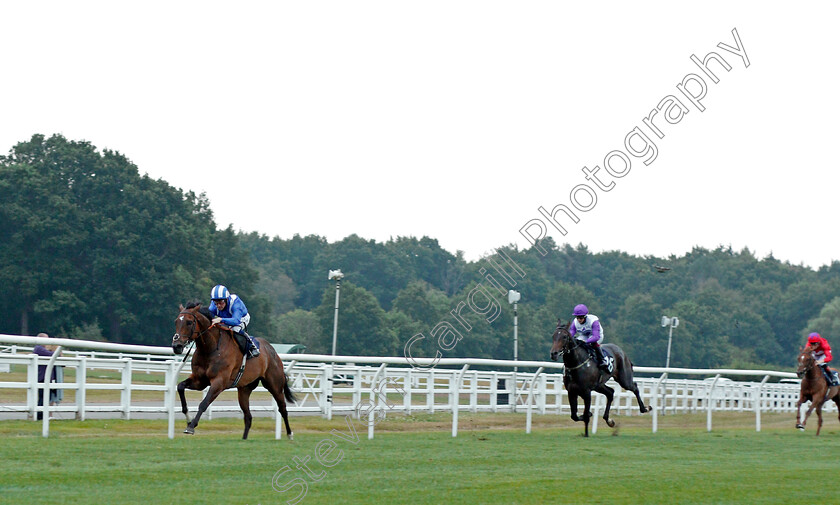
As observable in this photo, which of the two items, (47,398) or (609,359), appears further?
(609,359)

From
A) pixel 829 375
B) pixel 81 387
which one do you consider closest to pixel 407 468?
pixel 81 387

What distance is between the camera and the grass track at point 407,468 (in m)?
6.88

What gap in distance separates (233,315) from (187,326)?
3.26 ft

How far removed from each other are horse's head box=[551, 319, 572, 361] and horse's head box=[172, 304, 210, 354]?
14.9 feet

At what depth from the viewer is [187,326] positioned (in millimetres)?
10711

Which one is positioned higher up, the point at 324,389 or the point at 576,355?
the point at 576,355

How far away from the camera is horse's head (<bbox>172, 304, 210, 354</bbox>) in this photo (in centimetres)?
1046

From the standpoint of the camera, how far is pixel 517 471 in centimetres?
865

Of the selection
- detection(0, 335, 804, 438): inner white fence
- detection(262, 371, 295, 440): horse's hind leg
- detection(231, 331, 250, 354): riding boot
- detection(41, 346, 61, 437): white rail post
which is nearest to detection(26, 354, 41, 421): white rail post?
detection(0, 335, 804, 438): inner white fence

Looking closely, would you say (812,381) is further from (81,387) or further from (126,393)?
(81,387)

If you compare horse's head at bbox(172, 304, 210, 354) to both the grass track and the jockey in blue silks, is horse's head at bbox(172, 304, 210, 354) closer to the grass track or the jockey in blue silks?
the jockey in blue silks

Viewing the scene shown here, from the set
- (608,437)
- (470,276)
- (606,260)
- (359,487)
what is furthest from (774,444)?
(606,260)

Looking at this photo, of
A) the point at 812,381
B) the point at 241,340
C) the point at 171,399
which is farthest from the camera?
the point at 812,381

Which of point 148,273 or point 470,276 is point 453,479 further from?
point 470,276
